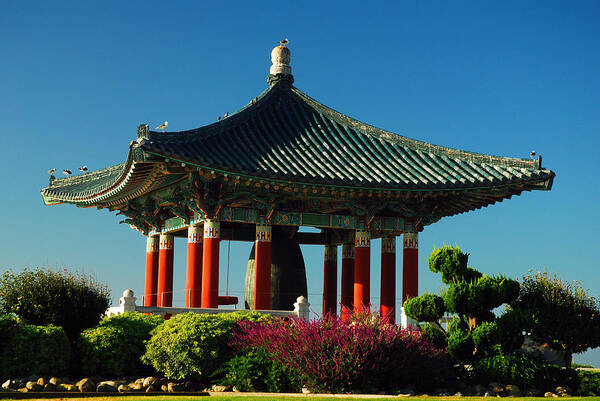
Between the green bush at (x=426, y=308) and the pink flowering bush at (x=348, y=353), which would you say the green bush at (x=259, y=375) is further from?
the green bush at (x=426, y=308)

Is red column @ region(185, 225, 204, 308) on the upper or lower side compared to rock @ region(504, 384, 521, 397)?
upper

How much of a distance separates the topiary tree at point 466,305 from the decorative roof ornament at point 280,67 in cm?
1200

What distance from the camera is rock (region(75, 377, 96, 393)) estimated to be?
59.0 feet

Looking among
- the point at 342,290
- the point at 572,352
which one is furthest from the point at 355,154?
the point at 572,352

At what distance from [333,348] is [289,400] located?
2.75 meters

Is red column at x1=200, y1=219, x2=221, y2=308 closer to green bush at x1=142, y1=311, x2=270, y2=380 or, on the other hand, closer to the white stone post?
the white stone post

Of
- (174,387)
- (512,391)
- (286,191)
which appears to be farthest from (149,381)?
(512,391)

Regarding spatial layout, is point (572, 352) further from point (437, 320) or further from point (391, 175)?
point (391, 175)

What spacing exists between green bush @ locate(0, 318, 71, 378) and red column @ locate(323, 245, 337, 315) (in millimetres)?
13909

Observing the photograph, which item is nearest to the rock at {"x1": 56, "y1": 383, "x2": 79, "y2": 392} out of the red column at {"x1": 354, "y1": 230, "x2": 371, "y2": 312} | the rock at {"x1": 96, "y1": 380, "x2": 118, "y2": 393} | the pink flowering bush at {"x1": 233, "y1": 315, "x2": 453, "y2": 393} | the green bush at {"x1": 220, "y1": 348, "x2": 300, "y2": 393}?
the rock at {"x1": 96, "y1": 380, "x2": 118, "y2": 393}

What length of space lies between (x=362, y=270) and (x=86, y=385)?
11337mm

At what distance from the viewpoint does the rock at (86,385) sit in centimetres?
1798

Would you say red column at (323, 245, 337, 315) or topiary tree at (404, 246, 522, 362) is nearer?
topiary tree at (404, 246, 522, 362)

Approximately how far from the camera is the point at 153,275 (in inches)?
1231
